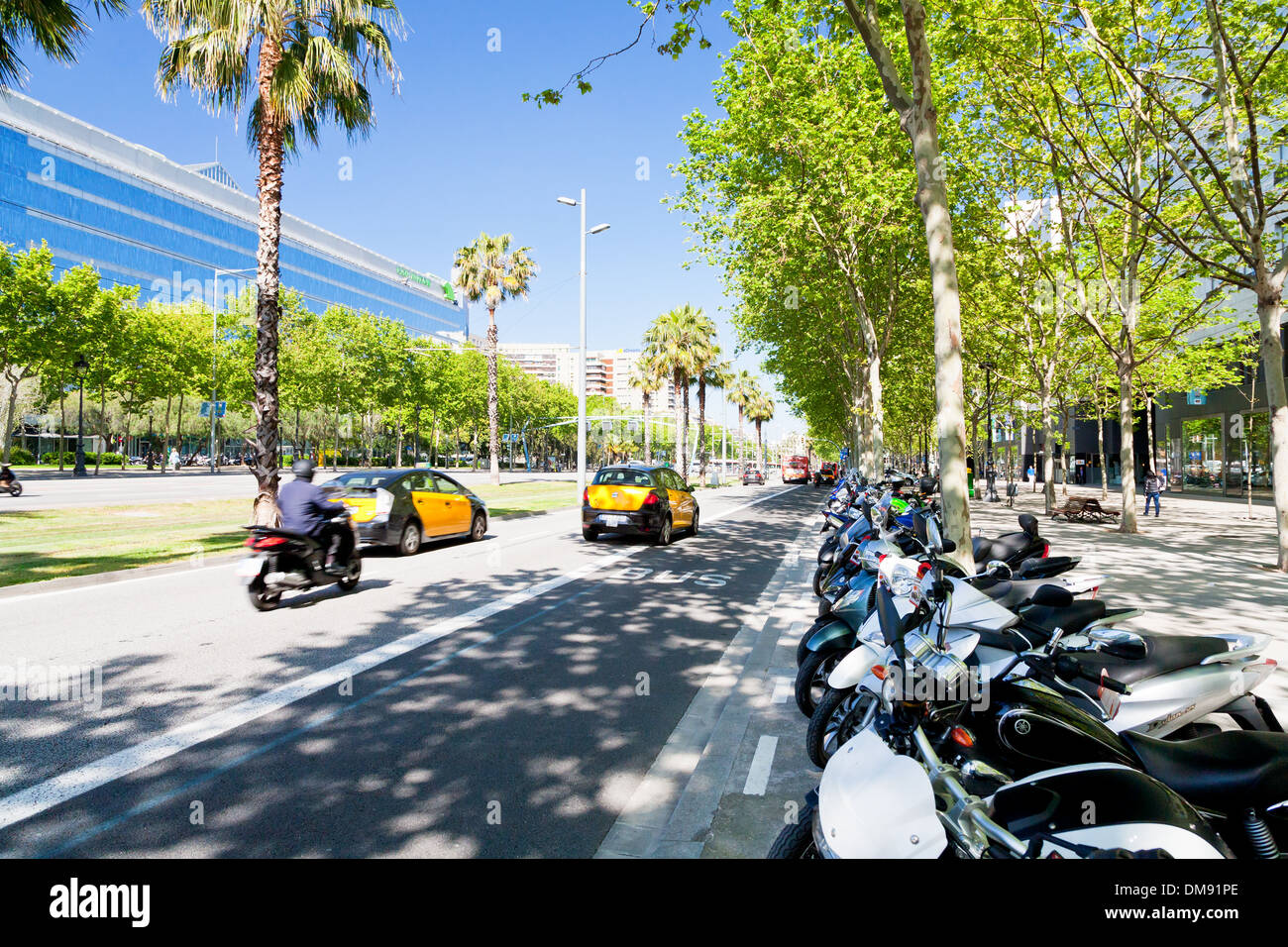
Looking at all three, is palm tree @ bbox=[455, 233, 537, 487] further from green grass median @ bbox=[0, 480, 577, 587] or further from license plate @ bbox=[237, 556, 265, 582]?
license plate @ bbox=[237, 556, 265, 582]

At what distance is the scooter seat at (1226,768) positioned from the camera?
2.14 m

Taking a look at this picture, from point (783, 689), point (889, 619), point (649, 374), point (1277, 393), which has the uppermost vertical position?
point (649, 374)

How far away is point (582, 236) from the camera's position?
27.9 metres

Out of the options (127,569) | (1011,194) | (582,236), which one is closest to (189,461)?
(582,236)

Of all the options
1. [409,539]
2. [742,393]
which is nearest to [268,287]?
[409,539]

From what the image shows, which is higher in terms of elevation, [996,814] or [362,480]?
[362,480]

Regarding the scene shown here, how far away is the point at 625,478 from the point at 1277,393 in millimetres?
11053

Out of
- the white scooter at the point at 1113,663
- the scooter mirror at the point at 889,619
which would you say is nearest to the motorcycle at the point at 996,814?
the scooter mirror at the point at 889,619

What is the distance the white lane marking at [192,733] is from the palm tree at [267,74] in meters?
7.46

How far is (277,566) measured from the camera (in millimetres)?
8023

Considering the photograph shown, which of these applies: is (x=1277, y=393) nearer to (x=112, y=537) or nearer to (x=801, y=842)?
(x=801, y=842)

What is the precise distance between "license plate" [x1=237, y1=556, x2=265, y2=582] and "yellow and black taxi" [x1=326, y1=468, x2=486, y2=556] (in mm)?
3589

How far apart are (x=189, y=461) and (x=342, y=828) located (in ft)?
235

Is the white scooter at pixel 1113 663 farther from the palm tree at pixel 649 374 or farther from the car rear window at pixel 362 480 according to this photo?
the palm tree at pixel 649 374
